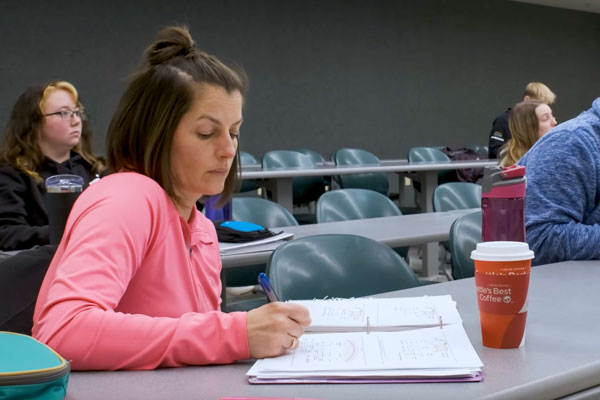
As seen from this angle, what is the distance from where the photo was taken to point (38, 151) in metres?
2.54

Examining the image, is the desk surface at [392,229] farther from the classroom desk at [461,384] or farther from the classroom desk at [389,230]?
the classroom desk at [461,384]

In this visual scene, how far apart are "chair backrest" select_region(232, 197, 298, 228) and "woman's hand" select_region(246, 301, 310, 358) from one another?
6.17ft

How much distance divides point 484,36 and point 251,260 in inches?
339

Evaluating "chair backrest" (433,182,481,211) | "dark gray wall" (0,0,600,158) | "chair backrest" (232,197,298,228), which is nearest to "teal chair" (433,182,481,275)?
"chair backrest" (433,182,481,211)

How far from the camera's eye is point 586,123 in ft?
5.74

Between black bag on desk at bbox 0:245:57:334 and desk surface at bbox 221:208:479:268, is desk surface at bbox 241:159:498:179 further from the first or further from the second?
black bag on desk at bbox 0:245:57:334

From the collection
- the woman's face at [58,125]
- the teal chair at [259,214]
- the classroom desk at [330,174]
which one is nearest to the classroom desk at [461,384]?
the teal chair at [259,214]

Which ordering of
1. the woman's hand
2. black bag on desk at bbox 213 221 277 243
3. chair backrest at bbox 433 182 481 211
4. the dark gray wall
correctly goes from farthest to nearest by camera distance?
the dark gray wall
chair backrest at bbox 433 182 481 211
black bag on desk at bbox 213 221 277 243
the woman's hand

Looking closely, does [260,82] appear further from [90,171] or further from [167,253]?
[167,253]

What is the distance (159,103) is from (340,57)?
7.50 metres

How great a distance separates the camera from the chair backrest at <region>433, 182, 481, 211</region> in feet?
11.2

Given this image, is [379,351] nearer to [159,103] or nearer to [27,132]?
[159,103]

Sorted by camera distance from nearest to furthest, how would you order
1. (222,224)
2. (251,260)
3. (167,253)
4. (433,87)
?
(167,253) → (251,260) → (222,224) → (433,87)

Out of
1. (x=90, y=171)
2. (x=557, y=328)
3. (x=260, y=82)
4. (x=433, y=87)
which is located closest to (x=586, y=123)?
(x=557, y=328)
